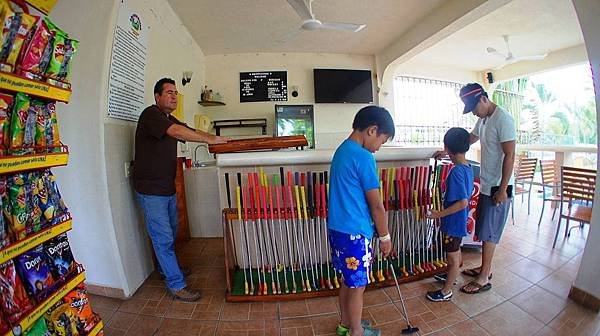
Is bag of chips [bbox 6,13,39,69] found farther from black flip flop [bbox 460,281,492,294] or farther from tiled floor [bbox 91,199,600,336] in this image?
black flip flop [bbox 460,281,492,294]

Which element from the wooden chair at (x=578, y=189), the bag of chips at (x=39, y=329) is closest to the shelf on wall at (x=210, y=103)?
the bag of chips at (x=39, y=329)

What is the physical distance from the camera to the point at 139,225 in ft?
6.54

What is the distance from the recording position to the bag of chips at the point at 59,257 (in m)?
0.88

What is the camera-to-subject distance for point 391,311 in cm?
160

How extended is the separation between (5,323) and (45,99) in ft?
2.33

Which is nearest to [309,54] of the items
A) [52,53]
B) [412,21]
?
[412,21]

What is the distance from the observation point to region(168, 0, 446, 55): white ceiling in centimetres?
290

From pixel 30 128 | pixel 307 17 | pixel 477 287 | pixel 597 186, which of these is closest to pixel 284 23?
pixel 307 17

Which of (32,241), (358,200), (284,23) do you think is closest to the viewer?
(32,241)

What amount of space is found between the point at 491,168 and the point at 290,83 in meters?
3.46

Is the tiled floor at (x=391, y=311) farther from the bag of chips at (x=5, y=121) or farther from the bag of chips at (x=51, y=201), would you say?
the bag of chips at (x=5, y=121)

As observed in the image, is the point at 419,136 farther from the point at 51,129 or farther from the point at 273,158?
the point at 51,129

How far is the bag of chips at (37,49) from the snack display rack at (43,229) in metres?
0.04

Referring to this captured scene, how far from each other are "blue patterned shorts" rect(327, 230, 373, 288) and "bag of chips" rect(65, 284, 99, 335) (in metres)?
1.07
